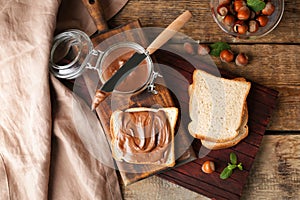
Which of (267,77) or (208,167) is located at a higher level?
(267,77)

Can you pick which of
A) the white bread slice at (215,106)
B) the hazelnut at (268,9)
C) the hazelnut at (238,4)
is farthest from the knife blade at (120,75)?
the hazelnut at (268,9)

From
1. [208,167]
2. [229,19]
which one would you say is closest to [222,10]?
[229,19]

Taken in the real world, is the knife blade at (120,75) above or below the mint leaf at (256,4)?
below

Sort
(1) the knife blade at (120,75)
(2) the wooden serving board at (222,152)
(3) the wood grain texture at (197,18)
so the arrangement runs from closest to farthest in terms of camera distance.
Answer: (1) the knife blade at (120,75), (2) the wooden serving board at (222,152), (3) the wood grain texture at (197,18)

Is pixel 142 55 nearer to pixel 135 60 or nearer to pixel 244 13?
pixel 135 60

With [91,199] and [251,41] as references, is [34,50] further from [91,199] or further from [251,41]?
[251,41]

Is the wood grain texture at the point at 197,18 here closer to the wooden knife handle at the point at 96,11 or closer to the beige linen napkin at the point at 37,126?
the wooden knife handle at the point at 96,11

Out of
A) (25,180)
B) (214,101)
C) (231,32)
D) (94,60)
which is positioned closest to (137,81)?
(94,60)
